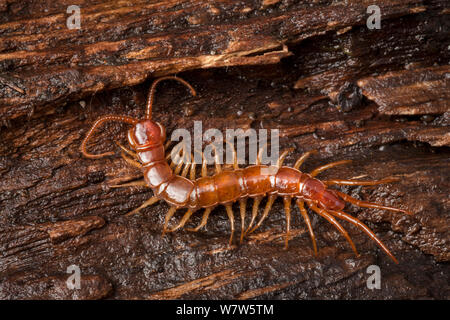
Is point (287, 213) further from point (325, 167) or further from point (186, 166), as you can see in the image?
point (186, 166)

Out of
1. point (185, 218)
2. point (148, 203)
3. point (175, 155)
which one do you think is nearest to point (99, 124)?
point (175, 155)

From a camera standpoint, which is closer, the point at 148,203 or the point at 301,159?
the point at 148,203

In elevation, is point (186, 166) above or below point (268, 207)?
above

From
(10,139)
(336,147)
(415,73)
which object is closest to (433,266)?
(336,147)

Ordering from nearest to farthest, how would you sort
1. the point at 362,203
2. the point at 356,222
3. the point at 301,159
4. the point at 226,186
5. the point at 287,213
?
the point at 356,222 < the point at 362,203 < the point at 226,186 < the point at 287,213 < the point at 301,159

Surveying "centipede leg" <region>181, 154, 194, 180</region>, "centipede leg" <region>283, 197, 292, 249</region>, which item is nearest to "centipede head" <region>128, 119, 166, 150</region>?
"centipede leg" <region>181, 154, 194, 180</region>

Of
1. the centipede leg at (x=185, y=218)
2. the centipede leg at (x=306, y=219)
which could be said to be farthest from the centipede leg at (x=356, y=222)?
the centipede leg at (x=185, y=218)

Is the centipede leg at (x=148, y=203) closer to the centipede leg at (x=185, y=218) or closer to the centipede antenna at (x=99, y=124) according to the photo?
the centipede leg at (x=185, y=218)
